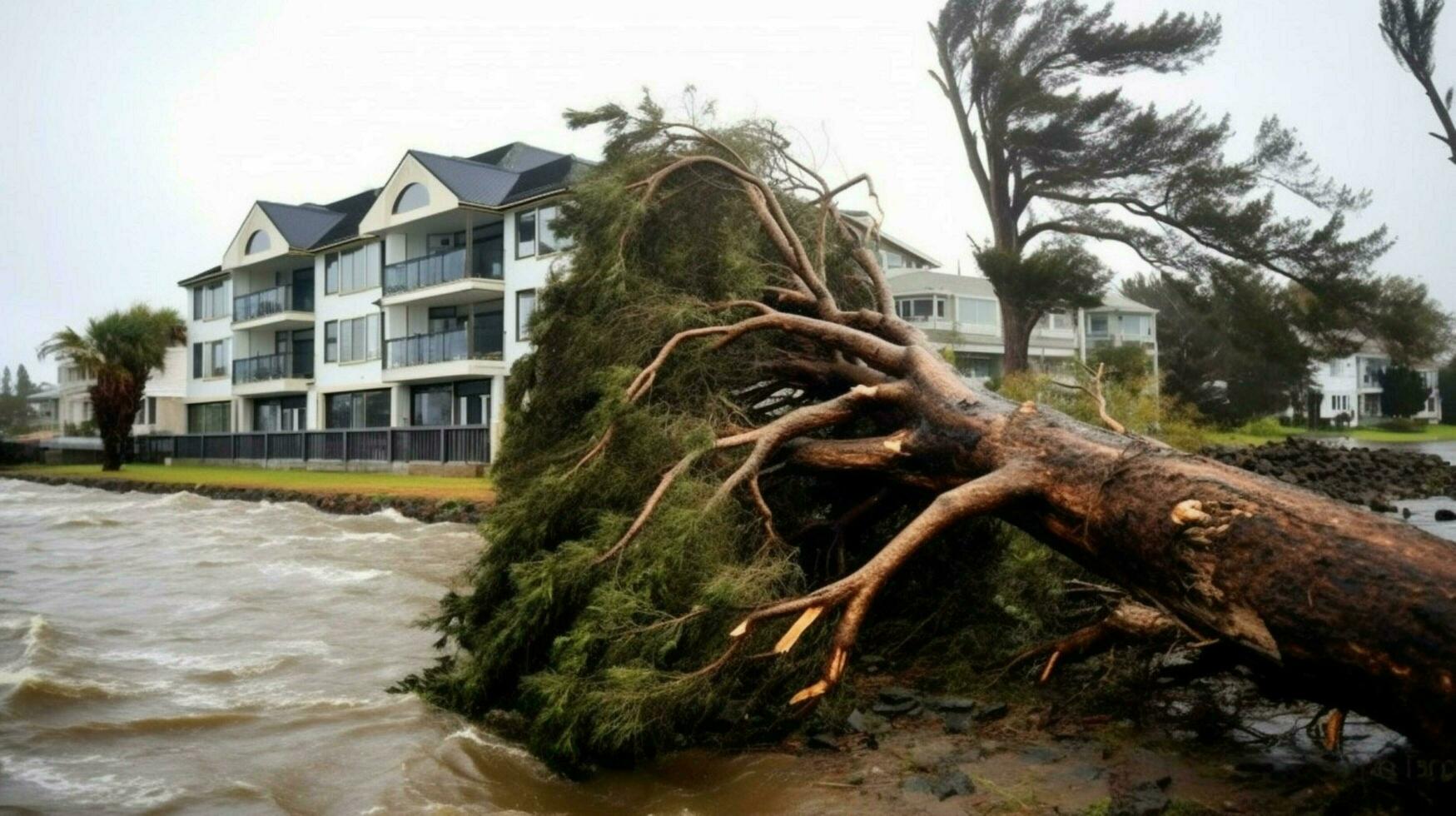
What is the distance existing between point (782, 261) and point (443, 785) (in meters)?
5.28

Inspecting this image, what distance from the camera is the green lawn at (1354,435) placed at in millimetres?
33438

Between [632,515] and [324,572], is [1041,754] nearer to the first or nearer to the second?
[632,515]

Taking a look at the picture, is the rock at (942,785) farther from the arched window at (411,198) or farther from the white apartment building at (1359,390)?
the white apartment building at (1359,390)

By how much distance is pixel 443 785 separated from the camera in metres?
5.78

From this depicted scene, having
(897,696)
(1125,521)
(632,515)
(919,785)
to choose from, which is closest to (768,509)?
Result: (632,515)

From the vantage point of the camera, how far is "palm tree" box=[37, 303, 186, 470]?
39.5 metres

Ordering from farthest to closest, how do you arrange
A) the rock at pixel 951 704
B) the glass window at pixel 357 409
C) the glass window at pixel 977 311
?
the glass window at pixel 977 311
the glass window at pixel 357 409
the rock at pixel 951 704

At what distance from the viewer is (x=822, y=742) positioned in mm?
5797

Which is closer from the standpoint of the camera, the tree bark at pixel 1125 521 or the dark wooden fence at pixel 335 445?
the tree bark at pixel 1125 521

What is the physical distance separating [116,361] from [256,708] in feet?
127

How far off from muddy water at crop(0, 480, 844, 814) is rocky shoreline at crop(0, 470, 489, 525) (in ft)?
12.7

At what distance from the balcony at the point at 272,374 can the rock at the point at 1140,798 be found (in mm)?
43361

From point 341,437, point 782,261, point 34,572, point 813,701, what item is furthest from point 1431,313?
point 341,437

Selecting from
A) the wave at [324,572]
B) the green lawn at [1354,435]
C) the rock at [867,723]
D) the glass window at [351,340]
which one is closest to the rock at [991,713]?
the rock at [867,723]
